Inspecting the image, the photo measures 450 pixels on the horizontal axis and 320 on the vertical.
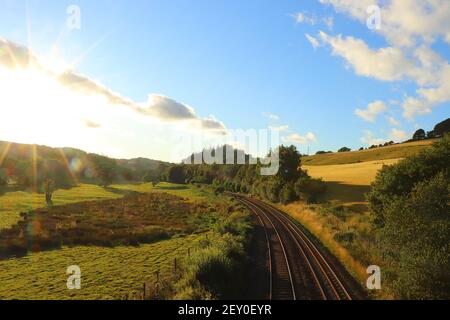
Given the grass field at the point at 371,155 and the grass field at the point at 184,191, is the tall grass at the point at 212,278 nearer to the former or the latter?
the grass field at the point at 184,191

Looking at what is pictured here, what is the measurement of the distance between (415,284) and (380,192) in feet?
60.5

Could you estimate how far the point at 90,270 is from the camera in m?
27.8

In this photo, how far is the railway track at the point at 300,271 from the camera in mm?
20891

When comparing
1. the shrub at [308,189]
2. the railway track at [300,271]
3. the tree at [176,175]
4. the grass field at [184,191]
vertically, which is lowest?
the railway track at [300,271]

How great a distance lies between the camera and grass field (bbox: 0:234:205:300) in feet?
73.3

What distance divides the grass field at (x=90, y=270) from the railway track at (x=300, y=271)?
798 centimetres

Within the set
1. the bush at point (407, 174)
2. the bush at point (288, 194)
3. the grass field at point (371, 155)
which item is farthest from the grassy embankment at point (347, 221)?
the grass field at point (371, 155)

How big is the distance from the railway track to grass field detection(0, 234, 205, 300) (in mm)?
7981

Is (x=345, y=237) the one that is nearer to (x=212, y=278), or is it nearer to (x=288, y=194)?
(x=212, y=278)

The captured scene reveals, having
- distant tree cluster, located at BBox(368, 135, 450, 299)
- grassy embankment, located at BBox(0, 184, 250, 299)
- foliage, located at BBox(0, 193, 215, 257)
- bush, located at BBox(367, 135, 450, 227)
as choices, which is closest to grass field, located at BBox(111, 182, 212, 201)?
foliage, located at BBox(0, 193, 215, 257)

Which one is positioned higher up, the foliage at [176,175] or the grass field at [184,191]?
the foliage at [176,175]

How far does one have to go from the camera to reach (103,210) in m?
65.4
